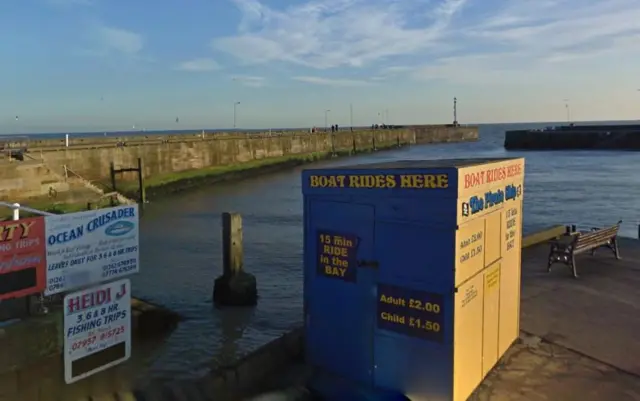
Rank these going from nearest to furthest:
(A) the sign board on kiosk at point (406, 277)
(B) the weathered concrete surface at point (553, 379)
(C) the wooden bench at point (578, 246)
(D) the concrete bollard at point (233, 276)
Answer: (A) the sign board on kiosk at point (406, 277) < (B) the weathered concrete surface at point (553, 379) < (C) the wooden bench at point (578, 246) < (D) the concrete bollard at point (233, 276)

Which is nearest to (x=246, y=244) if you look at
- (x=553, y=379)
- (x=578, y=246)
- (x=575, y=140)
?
(x=578, y=246)

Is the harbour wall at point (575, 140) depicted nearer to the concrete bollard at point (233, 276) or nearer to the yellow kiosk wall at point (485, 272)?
the concrete bollard at point (233, 276)

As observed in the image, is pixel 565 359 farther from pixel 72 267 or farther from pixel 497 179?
pixel 72 267

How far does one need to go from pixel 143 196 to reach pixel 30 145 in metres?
7.94

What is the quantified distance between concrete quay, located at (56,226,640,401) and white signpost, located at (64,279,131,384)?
76cm

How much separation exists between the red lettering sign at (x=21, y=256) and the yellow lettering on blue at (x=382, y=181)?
114 inches

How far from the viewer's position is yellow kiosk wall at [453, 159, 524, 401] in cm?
598

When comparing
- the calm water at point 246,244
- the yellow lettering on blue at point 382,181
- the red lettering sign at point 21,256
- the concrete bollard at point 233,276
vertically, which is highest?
the yellow lettering on blue at point 382,181

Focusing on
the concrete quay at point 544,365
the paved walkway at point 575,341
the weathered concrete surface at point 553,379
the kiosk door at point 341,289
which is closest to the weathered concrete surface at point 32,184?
the concrete quay at point 544,365

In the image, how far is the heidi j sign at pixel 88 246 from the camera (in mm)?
5828

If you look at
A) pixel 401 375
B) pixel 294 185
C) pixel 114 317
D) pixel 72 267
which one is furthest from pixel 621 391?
pixel 294 185

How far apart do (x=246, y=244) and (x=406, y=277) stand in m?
15.7

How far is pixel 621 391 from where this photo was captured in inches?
248

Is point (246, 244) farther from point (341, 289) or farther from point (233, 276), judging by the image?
point (341, 289)
